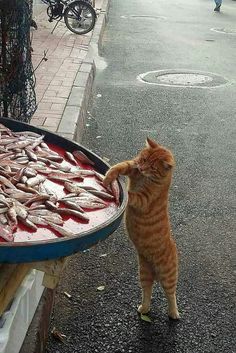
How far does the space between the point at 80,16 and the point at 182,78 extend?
382 cm

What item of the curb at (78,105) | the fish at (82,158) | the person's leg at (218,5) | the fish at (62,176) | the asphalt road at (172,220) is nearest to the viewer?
the fish at (62,176)

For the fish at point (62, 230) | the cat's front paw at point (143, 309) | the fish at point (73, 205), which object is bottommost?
the cat's front paw at point (143, 309)

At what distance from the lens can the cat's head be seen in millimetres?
3646

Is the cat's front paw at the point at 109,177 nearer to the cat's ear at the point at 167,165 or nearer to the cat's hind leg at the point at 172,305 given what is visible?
the cat's ear at the point at 167,165

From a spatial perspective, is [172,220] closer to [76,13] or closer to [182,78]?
[182,78]

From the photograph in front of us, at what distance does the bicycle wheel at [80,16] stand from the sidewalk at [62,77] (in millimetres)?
203

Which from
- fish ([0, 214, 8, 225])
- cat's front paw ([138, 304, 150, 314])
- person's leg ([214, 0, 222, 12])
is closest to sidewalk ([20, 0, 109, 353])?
cat's front paw ([138, 304, 150, 314])

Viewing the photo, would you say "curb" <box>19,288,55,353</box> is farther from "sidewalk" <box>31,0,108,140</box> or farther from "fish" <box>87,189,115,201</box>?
"sidewalk" <box>31,0,108,140</box>

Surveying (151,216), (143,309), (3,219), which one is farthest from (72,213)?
(143,309)

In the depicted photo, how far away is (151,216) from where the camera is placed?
12.4 feet

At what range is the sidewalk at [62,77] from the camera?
22.4ft

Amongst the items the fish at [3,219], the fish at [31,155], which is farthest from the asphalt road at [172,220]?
the fish at [3,219]

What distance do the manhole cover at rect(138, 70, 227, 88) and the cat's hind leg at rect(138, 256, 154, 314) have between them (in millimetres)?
7546

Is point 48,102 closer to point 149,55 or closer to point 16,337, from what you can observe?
point 16,337
